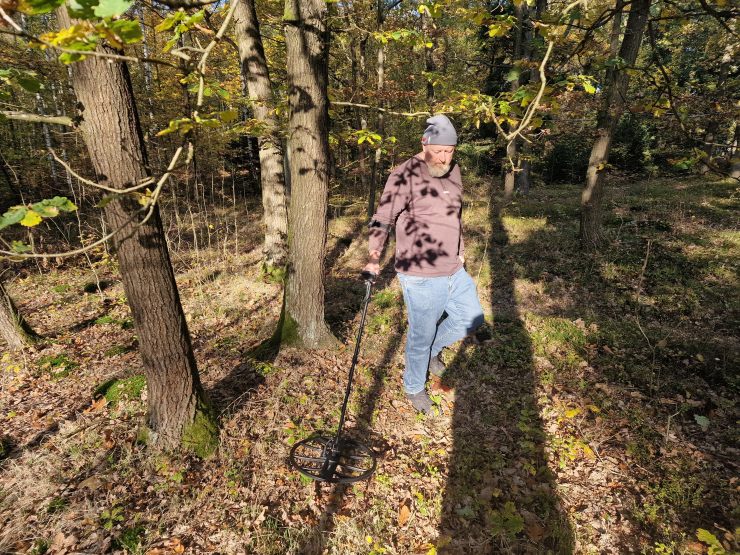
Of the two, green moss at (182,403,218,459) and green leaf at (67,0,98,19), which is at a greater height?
green leaf at (67,0,98,19)

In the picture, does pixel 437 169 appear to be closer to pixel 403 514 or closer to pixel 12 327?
pixel 403 514

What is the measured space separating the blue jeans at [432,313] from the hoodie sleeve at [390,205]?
435 mm

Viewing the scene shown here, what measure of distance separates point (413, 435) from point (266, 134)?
20.0 ft

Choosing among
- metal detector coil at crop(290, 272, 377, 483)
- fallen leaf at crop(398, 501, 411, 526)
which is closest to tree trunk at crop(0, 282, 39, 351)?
metal detector coil at crop(290, 272, 377, 483)

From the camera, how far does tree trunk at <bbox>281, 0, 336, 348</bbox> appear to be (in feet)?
13.9

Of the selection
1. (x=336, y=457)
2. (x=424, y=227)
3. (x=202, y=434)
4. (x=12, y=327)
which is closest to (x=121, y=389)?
(x=202, y=434)

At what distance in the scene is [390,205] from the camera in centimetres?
365

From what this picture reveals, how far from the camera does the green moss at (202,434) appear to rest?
3.42 meters

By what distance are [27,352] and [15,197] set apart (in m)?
10.8

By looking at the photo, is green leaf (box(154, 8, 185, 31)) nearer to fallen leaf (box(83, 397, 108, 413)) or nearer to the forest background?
the forest background

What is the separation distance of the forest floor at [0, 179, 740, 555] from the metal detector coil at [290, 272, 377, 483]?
0.45ft

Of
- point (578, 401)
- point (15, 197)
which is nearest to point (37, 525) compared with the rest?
point (578, 401)

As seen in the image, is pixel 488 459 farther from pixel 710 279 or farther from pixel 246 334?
pixel 710 279

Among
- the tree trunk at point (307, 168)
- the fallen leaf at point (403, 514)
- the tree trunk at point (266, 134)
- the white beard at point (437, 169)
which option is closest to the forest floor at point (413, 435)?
the fallen leaf at point (403, 514)
